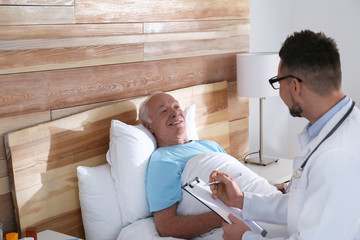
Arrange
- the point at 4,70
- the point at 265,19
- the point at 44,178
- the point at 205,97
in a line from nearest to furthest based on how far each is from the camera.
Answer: the point at 4,70 < the point at 44,178 < the point at 205,97 < the point at 265,19

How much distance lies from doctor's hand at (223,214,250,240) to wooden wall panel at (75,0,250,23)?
1.21 metres

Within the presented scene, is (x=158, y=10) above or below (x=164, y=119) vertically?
above

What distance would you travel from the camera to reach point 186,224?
87.7 inches

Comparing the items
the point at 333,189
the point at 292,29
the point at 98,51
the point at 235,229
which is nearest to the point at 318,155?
the point at 333,189

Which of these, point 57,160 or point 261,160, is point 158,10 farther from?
point 261,160

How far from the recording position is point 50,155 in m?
2.25

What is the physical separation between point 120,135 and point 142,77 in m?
0.47

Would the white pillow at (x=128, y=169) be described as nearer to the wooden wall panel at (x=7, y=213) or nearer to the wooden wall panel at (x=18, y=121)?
the wooden wall panel at (x=18, y=121)

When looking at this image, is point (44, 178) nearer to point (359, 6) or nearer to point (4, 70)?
point (4, 70)

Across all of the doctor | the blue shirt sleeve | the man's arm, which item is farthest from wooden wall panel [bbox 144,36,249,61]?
the doctor

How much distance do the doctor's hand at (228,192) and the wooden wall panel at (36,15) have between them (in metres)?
1.03

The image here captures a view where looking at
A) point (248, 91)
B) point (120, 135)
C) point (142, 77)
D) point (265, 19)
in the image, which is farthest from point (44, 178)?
point (265, 19)

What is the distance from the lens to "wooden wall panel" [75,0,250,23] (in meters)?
2.42

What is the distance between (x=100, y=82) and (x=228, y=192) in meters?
0.95
